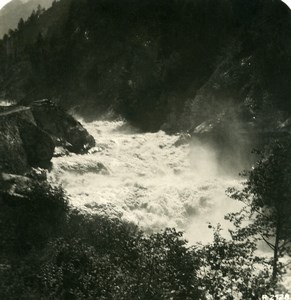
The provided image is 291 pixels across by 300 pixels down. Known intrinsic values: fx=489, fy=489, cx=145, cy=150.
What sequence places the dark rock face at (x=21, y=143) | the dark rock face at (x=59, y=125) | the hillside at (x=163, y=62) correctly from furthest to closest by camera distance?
the hillside at (x=163, y=62)
the dark rock face at (x=59, y=125)
the dark rock face at (x=21, y=143)

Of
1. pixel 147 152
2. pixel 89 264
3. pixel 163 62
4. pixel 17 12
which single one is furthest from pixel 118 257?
pixel 17 12

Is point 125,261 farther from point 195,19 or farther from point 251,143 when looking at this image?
point 195,19

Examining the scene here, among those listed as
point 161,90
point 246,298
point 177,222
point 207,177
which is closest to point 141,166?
point 207,177

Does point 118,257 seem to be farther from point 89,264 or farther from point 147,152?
point 147,152

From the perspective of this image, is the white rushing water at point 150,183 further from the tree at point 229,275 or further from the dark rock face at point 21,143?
the tree at point 229,275

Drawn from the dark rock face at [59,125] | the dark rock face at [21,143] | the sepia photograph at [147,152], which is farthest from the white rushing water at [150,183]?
the dark rock face at [21,143]

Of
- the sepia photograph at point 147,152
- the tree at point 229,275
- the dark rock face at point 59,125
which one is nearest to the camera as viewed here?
the tree at point 229,275
